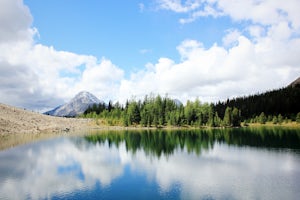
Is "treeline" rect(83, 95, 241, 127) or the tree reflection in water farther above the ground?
"treeline" rect(83, 95, 241, 127)

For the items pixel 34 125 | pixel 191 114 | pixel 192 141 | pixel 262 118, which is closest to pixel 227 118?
pixel 191 114

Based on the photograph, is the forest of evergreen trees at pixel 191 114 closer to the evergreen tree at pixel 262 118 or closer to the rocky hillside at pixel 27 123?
the evergreen tree at pixel 262 118

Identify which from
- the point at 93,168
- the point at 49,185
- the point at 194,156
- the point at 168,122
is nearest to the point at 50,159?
the point at 93,168

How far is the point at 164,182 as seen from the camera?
37.1 metres

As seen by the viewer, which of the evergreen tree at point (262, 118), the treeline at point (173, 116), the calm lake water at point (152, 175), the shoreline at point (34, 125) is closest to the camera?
the calm lake water at point (152, 175)

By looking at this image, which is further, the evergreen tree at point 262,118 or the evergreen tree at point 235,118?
the evergreen tree at point 262,118

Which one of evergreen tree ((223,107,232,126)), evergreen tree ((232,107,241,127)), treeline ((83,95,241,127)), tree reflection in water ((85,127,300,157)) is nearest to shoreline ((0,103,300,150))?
treeline ((83,95,241,127))

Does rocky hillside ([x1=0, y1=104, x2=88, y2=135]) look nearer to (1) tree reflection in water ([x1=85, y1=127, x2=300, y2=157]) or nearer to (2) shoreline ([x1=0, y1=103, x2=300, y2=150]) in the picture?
(2) shoreline ([x1=0, y1=103, x2=300, y2=150])

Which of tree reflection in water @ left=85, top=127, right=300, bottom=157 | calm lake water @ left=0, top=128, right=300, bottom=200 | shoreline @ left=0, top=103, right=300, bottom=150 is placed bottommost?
calm lake water @ left=0, top=128, right=300, bottom=200

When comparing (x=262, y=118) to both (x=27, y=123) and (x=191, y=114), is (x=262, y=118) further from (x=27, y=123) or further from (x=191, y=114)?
(x=27, y=123)

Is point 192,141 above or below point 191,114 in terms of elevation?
below

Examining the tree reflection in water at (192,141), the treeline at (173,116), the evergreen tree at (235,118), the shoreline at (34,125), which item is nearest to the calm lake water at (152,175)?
the tree reflection in water at (192,141)

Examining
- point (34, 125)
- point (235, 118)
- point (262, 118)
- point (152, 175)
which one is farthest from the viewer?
point (262, 118)

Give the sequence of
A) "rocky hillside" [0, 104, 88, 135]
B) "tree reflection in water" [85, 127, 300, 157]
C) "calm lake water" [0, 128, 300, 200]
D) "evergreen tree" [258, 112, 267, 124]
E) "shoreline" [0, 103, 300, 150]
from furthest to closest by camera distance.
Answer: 1. "evergreen tree" [258, 112, 267, 124]
2. "rocky hillside" [0, 104, 88, 135]
3. "shoreline" [0, 103, 300, 150]
4. "tree reflection in water" [85, 127, 300, 157]
5. "calm lake water" [0, 128, 300, 200]
